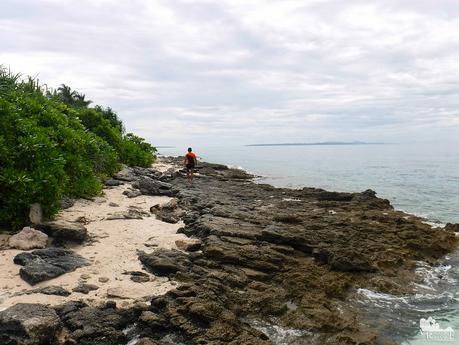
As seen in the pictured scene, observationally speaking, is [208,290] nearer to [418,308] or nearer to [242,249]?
[242,249]

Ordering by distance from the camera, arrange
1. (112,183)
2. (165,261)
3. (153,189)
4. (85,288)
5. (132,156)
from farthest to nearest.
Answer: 1. (132,156)
2. (112,183)
3. (153,189)
4. (165,261)
5. (85,288)

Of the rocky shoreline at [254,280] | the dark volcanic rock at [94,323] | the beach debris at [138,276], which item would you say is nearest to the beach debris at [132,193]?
the rocky shoreline at [254,280]

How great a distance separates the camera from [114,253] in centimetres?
977

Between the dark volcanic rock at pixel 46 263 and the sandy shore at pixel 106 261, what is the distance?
4.6 inches

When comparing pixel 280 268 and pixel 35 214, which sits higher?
pixel 35 214

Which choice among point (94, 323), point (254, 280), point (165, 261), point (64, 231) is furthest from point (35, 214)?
point (254, 280)

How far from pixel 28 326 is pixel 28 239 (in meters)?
3.80

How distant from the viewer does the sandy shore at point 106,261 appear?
24.5 feet

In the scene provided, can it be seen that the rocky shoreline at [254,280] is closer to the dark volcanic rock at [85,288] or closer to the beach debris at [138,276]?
the beach debris at [138,276]

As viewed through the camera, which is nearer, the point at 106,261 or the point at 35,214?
the point at 106,261

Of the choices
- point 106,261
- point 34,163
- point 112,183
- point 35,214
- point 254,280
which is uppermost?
point 34,163

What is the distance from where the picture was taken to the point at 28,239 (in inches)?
366

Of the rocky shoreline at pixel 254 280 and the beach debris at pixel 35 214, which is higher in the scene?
the beach debris at pixel 35 214

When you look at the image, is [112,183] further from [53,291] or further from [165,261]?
[53,291]
